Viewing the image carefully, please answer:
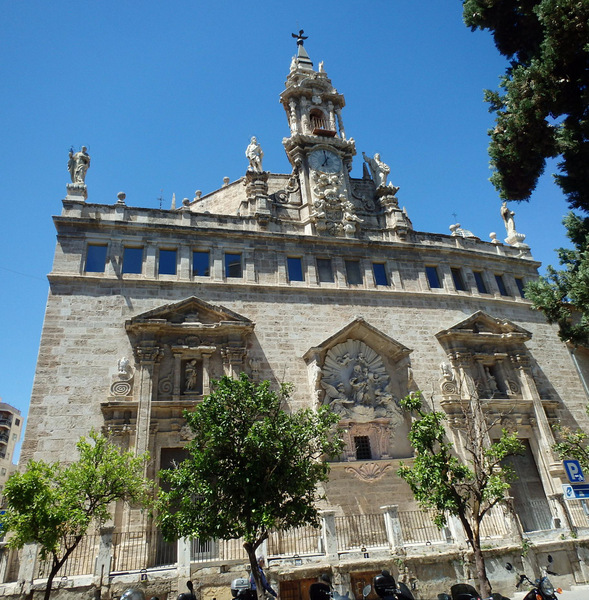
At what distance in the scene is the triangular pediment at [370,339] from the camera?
1880 centimetres

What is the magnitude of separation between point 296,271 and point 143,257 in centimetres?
615

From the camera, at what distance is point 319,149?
23406 mm

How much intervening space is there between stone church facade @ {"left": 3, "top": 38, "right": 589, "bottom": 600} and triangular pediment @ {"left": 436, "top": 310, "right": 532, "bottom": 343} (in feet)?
0.35

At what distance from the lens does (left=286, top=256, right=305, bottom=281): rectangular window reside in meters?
20.2

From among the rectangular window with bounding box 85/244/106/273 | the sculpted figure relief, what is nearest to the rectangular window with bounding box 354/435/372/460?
the rectangular window with bounding box 85/244/106/273

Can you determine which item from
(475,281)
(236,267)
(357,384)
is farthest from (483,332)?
(236,267)

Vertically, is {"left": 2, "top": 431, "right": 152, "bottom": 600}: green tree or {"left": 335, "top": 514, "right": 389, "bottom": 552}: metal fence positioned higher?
{"left": 2, "top": 431, "right": 152, "bottom": 600}: green tree

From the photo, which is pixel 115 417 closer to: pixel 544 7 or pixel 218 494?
pixel 218 494

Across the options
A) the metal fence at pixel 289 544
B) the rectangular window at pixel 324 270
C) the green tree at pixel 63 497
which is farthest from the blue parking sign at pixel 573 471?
the rectangular window at pixel 324 270

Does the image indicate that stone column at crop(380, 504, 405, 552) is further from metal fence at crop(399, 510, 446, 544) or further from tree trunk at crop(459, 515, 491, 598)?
tree trunk at crop(459, 515, 491, 598)

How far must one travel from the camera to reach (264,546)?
41.1 feet

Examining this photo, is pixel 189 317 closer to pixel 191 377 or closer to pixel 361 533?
pixel 191 377

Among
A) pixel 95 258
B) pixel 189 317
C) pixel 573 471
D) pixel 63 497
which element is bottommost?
pixel 573 471

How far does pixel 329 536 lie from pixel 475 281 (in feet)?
48.0
